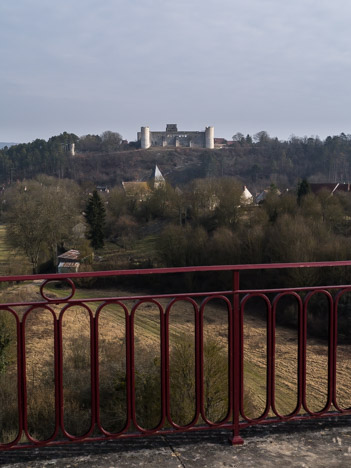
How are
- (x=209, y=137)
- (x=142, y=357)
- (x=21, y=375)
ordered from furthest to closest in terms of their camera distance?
(x=209, y=137)
(x=142, y=357)
(x=21, y=375)

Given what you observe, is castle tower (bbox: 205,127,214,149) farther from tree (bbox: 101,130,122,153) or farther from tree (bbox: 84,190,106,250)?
tree (bbox: 84,190,106,250)

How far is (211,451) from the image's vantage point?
94.5 inches

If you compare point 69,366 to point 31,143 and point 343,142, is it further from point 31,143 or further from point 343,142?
point 31,143

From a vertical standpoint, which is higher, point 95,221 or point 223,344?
point 95,221

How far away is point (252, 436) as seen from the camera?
101 inches

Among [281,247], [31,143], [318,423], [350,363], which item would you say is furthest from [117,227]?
[31,143]

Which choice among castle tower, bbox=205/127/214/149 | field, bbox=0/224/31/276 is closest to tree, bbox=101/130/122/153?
castle tower, bbox=205/127/214/149

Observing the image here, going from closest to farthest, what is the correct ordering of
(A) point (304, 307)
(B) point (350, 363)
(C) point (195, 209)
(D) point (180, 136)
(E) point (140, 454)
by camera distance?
(E) point (140, 454)
(A) point (304, 307)
(B) point (350, 363)
(C) point (195, 209)
(D) point (180, 136)

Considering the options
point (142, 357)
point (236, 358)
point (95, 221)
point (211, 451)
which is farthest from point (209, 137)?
point (211, 451)

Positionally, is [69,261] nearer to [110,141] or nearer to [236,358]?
[236,358]

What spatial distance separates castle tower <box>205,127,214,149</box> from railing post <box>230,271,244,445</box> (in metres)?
101

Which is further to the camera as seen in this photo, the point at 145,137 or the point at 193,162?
the point at 145,137

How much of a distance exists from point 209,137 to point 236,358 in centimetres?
10237

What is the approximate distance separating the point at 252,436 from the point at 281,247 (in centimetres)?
2011
